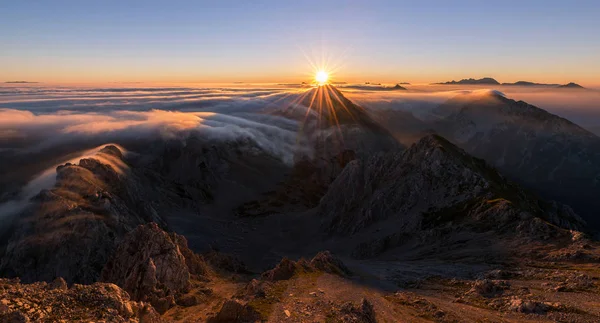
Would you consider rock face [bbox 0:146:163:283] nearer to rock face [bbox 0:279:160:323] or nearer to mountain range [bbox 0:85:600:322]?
mountain range [bbox 0:85:600:322]

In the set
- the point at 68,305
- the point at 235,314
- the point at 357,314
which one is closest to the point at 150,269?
the point at 235,314

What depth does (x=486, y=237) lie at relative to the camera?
440ft

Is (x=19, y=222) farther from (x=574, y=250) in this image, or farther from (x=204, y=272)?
(x=574, y=250)

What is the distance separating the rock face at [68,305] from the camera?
38.7 m

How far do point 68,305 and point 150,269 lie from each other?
155 feet

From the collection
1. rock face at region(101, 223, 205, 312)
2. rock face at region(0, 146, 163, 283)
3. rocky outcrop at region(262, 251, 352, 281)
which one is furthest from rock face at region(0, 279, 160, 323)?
rock face at region(0, 146, 163, 283)

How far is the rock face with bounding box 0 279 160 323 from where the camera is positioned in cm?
3873

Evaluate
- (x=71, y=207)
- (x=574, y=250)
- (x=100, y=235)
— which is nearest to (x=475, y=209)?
(x=574, y=250)

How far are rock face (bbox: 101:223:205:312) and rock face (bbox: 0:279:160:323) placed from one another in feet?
88.9

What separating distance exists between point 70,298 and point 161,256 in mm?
53830

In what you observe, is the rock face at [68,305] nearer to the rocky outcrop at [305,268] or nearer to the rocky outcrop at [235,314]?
the rocky outcrop at [235,314]

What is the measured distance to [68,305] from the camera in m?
43.9

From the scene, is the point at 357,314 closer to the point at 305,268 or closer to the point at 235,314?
the point at 235,314

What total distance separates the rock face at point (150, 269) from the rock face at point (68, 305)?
1067 inches
